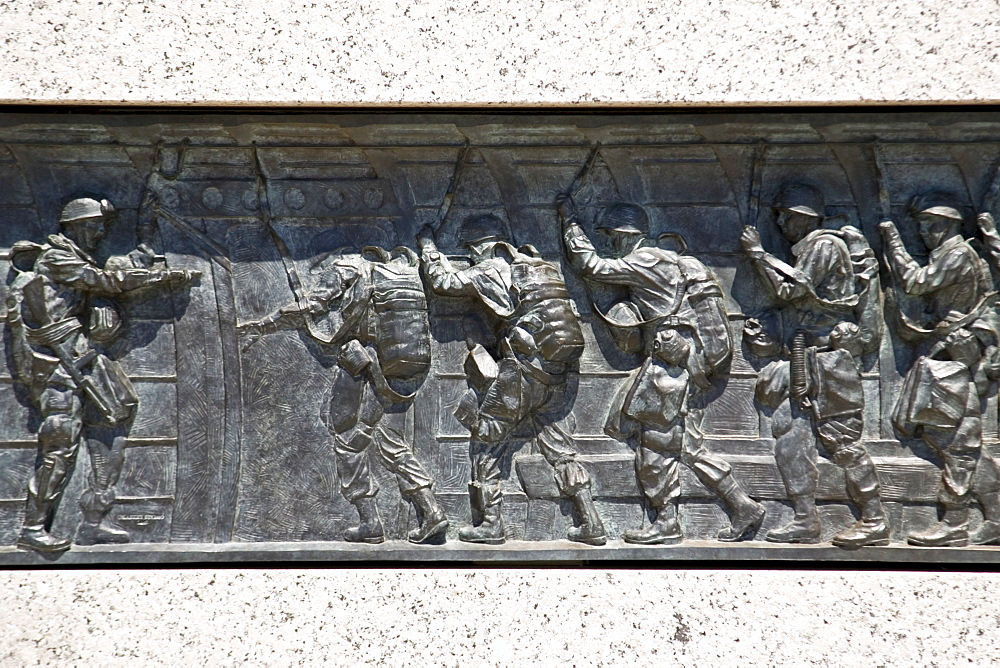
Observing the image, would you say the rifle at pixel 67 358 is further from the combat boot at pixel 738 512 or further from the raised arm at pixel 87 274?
the combat boot at pixel 738 512

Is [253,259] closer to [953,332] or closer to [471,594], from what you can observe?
[471,594]

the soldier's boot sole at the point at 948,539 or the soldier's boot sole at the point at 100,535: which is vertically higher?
the soldier's boot sole at the point at 100,535

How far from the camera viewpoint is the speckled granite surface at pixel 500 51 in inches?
108

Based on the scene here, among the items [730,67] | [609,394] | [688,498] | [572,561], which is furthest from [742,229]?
[572,561]

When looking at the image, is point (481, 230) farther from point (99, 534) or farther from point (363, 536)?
point (99, 534)

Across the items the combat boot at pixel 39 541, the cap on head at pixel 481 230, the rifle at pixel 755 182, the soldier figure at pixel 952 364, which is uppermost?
the rifle at pixel 755 182

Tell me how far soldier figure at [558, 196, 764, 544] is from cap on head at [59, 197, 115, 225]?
1.48 meters

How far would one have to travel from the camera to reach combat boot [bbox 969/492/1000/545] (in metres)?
2.79

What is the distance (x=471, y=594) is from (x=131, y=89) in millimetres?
1967

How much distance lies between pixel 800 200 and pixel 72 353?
2.42 meters

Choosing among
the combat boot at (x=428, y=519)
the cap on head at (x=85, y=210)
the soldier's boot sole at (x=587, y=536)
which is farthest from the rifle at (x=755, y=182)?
the cap on head at (x=85, y=210)

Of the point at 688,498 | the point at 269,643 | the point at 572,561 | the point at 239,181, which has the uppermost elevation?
the point at 239,181

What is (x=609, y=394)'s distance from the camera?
2.85m

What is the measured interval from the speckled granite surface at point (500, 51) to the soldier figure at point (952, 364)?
0.48 metres
